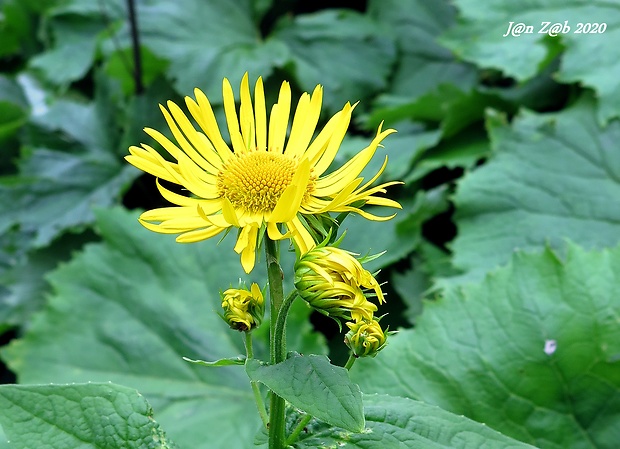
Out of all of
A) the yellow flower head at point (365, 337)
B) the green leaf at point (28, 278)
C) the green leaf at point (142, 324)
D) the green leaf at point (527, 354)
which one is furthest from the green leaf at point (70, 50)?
the yellow flower head at point (365, 337)

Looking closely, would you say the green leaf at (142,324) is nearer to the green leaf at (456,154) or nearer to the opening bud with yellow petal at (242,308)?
the green leaf at (456,154)

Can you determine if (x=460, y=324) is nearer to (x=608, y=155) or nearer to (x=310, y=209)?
(x=310, y=209)

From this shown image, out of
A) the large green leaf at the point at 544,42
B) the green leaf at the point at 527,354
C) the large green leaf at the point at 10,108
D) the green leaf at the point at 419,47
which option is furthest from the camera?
the large green leaf at the point at 10,108

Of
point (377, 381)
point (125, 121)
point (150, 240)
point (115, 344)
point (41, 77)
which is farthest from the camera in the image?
point (41, 77)

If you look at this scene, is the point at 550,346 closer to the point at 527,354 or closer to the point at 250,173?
the point at 527,354

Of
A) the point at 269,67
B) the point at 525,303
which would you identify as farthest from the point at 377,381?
the point at 269,67

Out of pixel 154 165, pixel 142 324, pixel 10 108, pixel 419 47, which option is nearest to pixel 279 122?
pixel 154 165
